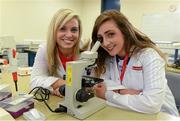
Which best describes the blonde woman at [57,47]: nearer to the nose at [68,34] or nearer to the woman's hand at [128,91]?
the nose at [68,34]

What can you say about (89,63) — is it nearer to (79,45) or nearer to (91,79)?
(91,79)

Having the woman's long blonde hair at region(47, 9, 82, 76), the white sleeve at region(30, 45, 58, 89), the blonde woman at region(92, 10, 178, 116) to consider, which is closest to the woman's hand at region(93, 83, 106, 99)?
the blonde woman at region(92, 10, 178, 116)

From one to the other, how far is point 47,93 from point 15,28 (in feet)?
12.5

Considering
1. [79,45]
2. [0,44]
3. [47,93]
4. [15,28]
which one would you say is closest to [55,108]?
[47,93]

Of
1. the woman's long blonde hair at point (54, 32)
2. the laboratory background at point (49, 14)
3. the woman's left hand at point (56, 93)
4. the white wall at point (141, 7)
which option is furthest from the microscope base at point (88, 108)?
the white wall at point (141, 7)

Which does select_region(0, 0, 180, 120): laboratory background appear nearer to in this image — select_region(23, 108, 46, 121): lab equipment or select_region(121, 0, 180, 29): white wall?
select_region(121, 0, 180, 29): white wall

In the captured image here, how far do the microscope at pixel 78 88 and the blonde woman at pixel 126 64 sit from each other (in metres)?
0.16

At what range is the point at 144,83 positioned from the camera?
1.23 metres

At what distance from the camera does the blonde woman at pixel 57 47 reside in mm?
→ 1419

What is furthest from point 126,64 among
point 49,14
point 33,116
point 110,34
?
point 49,14

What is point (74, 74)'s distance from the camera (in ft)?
3.17

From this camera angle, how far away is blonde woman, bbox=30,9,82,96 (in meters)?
1.42

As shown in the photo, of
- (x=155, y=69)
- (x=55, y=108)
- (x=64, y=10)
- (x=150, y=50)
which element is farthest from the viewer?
(x=64, y=10)

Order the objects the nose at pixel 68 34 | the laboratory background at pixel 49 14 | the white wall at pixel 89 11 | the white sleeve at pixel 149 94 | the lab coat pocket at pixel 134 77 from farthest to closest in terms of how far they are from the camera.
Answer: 1. the white wall at pixel 89 11
2. the laboratory background at pixel 49 14
3. the nose at pixel 68 34
4. the lab coat pocket at pixel 134 77
5. the white sleeve at pixel 149 94
